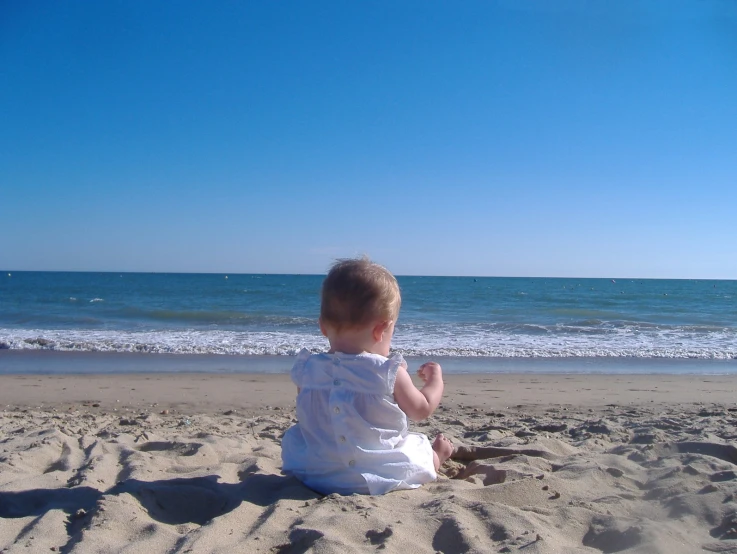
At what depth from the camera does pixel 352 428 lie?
8.75 ft

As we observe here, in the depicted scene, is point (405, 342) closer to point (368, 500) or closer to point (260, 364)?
point (260, 364)

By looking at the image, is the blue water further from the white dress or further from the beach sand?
the white dress

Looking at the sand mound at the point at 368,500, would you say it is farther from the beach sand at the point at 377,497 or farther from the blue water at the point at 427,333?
the blue water at the point at 427,333

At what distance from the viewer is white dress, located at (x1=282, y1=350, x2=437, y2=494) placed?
2641mm

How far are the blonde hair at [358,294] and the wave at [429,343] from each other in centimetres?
855

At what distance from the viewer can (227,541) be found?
7.23 ft

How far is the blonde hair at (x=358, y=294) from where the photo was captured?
2.57 meters

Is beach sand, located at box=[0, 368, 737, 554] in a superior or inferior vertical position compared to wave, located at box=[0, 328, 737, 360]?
superior

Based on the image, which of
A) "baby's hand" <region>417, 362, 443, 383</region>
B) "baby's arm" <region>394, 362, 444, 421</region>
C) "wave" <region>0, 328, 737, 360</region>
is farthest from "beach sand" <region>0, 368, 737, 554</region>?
"wave" <region>0, 328, 737, 360</region>

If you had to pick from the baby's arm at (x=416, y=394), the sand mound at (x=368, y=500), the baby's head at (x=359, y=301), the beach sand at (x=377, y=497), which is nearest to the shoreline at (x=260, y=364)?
the beach sand at (x=377, y=497)

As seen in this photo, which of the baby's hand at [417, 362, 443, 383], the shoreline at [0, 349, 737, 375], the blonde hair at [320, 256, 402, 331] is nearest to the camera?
the blonde hair at [320, 256, 402, 331]

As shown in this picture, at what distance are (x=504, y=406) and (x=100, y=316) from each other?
1683cm

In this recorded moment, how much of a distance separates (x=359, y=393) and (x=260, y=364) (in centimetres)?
772

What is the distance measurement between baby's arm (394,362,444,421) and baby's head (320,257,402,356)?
0.21 m
